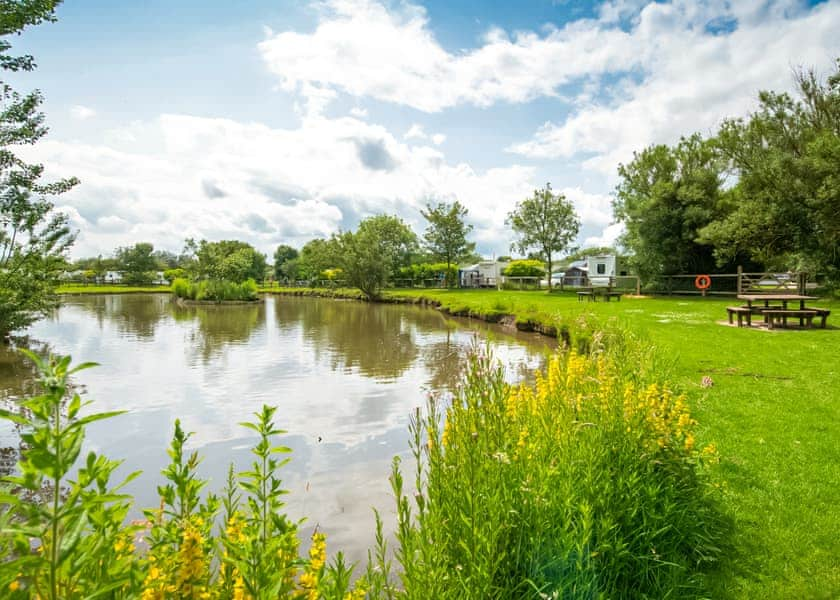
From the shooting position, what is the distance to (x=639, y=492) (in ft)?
11.7

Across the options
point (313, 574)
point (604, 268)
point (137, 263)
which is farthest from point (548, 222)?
point (137, 263)

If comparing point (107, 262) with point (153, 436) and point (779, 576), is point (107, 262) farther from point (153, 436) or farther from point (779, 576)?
point (779, 576)

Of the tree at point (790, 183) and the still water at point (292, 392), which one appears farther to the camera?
the tree at point (790, 183)

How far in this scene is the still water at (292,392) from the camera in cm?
552

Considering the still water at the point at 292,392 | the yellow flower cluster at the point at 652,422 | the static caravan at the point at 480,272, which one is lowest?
the still water at the point at 292,392

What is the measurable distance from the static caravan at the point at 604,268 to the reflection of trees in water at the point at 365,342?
3033 cm

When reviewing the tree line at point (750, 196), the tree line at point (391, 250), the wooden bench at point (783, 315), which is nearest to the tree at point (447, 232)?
the tree line at point (391, 250)

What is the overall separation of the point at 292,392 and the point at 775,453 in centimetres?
825

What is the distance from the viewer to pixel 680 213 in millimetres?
31406

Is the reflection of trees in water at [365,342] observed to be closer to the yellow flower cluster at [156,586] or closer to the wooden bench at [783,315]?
the yellow flower cluster at [156,586]

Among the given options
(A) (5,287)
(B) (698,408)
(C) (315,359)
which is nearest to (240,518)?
(B) (698,408)

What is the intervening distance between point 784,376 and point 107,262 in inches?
4224

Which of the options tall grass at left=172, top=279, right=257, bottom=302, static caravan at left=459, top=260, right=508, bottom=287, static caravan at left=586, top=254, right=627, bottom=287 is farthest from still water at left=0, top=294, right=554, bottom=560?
static caravan at left=459, top=260, right=508, bottom=287

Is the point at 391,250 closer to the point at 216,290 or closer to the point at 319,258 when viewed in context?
the point at 319,258
